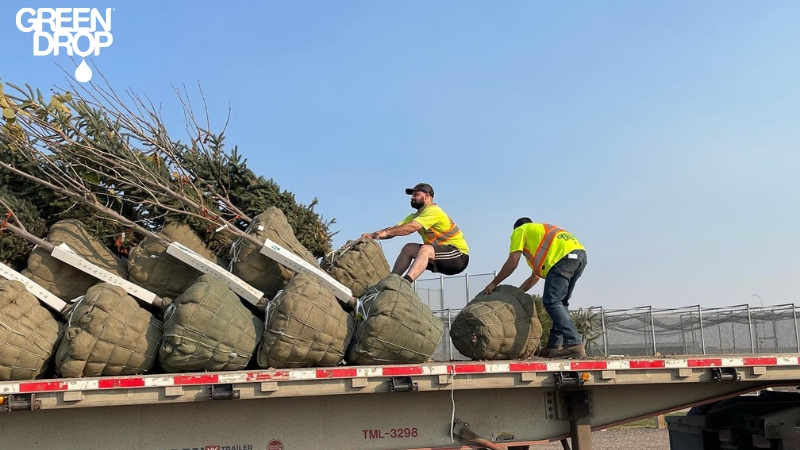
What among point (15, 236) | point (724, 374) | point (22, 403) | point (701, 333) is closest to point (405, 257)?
point (724, 374)

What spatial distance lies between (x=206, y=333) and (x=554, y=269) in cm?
307

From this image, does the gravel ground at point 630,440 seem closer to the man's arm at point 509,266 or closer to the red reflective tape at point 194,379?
the man's arm at point 509,266

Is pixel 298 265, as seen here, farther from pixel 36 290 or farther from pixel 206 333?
pixel 36 290

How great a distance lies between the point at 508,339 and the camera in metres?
6.09

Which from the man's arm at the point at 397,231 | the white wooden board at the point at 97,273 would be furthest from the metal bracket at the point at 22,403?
the man's arm at the point at 397,231

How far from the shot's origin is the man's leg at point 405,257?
727cm

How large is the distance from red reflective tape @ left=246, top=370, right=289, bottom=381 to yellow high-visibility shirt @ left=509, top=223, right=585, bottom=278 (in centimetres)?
266

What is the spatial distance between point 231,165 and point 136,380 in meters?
2.64

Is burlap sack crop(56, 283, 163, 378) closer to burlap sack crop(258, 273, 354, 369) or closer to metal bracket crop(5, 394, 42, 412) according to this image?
metal bracket crop(5, 394, 42, 412)

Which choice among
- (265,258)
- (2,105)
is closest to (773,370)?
(265,258)

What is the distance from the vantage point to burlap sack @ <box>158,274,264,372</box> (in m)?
5.05

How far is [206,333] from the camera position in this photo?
510cm

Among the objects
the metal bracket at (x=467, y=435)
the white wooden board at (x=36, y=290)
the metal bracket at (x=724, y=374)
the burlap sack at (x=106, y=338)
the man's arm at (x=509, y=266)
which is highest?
the man's arm at (x=509, y=266)

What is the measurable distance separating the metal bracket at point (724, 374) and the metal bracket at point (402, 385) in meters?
2.47
